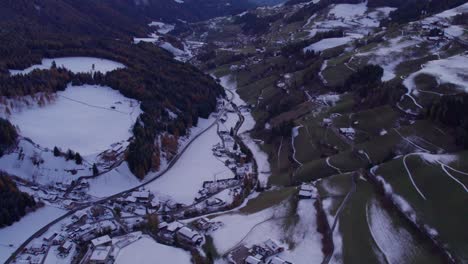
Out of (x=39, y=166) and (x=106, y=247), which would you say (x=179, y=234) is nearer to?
(x=106, y=247)

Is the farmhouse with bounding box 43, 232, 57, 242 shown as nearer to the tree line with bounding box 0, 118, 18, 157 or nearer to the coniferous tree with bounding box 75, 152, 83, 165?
the coniferous tree with bounding box 75, 152, 83, 165

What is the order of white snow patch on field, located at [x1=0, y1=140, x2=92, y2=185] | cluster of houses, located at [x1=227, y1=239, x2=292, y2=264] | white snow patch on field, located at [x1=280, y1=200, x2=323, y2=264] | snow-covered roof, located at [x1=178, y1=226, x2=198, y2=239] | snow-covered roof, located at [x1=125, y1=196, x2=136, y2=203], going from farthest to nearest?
1. white snow patch on field, located at [x1=0, y1=140, x2=92, y2=185]
2. snow-covered roof, located at [x1=125, y1=196, x2=136, y2=203]
3. snow-covered roof, located at [x1=178, y1=226, x2=198, y2=239]
4. white snow patch on field, located at [x1=280, y1=200, x2=323, y2=264]
5. cluster of houses, located at [x1=227, y1=239, x2=292, y2=264]

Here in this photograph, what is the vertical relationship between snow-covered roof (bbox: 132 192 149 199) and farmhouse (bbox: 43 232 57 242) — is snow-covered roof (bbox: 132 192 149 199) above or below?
below

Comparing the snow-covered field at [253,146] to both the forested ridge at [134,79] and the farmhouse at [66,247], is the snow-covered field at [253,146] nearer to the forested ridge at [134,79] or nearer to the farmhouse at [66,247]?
the forested ridge at [134,79]

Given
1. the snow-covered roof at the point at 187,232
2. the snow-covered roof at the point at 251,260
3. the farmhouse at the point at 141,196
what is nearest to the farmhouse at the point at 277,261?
the snow-covered roof at the point at 251,260

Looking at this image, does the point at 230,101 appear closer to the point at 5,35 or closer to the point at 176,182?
the point at 176,182

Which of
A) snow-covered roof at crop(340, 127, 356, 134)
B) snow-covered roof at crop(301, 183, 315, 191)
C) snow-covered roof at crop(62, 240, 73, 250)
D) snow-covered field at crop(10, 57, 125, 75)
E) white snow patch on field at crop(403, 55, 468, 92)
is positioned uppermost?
snow-covered field at crop(10, 57, 125, 75)

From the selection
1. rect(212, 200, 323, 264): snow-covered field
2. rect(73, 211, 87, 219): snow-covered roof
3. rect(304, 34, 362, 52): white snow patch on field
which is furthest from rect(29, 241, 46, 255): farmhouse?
rect(304, 34, 362, 52): white snow patch on field

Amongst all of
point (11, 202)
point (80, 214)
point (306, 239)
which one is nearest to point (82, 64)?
point (11, 202)
